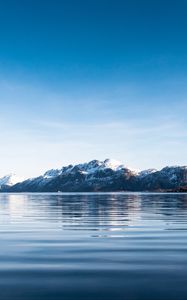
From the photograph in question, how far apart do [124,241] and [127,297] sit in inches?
513

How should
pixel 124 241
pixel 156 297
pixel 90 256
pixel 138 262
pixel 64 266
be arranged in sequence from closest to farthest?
pixel 156 297 < pixel 64 266 < pixel 138 262 < pixel 90 256 < pixel 124 241

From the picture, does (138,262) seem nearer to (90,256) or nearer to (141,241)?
(90,256)

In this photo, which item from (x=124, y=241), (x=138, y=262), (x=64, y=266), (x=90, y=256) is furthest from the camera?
(x=124, y=241)

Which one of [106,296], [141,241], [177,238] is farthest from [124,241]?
[106,296]

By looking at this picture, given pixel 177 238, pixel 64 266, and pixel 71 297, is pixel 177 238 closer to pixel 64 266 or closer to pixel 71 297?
pixel 64 266

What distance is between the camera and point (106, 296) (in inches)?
447

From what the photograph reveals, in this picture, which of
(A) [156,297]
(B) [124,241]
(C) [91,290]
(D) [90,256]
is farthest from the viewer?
(B) [124,241]

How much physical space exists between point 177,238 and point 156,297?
568 inches

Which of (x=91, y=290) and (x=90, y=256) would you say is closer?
(x=91, y=290)

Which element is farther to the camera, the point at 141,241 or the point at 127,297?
the point at 141,241

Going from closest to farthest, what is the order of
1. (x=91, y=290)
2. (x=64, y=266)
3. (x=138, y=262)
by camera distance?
1. (x=91, y=290)
2. (x=64, y=266)
3. (x=138, y=262)

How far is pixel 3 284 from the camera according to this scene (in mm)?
12633

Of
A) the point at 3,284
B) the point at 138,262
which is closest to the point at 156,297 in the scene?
the point at 3,284

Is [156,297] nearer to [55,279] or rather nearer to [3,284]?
[55,279]
